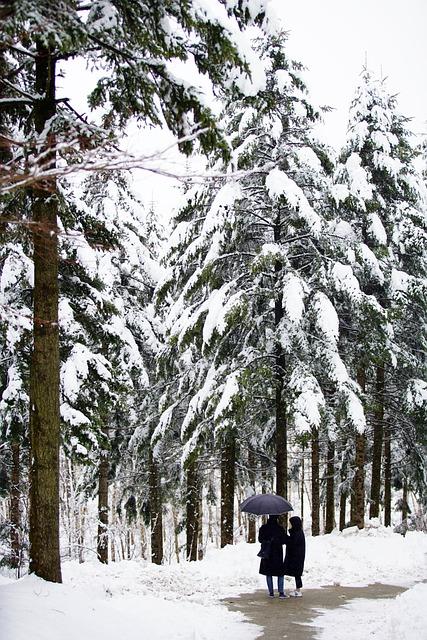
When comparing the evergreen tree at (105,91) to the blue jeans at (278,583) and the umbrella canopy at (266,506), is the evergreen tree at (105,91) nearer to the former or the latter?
the umbrella canopy at (266,506)

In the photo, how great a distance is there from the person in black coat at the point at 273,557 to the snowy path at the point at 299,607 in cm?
30

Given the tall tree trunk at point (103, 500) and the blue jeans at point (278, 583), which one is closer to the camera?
the blue jeans at point (278, 583)

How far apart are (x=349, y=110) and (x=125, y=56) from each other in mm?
14590

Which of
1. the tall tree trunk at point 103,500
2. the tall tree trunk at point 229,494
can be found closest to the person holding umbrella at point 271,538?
the tall tree trunk at point 229,494

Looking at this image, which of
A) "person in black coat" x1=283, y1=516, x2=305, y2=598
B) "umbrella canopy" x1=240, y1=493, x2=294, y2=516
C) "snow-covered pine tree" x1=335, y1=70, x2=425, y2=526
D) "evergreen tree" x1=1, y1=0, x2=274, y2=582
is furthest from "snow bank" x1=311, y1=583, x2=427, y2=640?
"snow-covered pine tree" x1=335, y1=70, x2=425, y2=526

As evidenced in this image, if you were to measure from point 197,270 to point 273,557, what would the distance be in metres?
7.75

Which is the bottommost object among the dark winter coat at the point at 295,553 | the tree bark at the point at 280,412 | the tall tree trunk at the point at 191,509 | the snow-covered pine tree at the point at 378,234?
the tall tree trunk at the point at 191,509

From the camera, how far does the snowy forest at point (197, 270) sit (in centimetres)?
726

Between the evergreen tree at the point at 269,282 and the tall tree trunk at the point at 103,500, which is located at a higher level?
the evergreen tree at the point at 269,282

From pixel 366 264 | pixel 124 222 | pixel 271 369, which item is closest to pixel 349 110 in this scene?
pixel 366 264

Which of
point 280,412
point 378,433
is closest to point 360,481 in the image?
point 378,433

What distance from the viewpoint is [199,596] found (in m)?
11.2

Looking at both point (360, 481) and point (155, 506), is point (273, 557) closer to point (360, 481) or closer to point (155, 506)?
point (360, 481)

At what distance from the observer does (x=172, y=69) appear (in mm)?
7359
